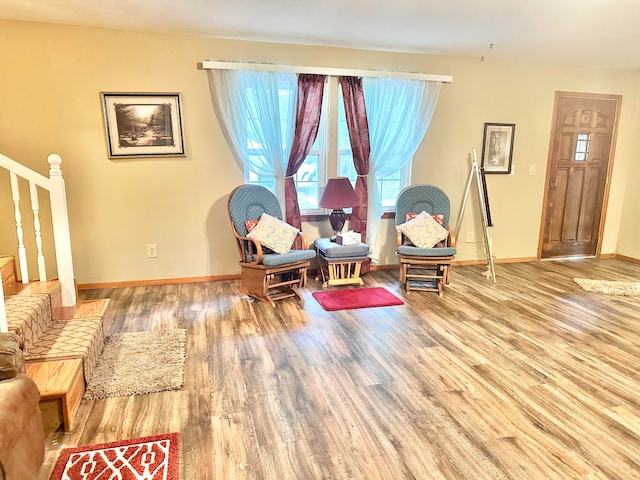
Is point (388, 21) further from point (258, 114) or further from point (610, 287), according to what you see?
point (610, 287)

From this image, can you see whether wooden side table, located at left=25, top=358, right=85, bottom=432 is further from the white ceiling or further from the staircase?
the white ceiling

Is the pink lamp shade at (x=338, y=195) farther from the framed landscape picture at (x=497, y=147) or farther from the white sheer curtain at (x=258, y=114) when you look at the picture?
the framed landscape picture at (x=497, y=147)

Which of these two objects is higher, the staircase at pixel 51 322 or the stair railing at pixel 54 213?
the stair railing at pixel 54 213

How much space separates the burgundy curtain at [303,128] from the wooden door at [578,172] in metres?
2.96

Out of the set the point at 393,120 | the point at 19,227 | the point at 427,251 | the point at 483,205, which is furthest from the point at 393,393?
the point at 483,205

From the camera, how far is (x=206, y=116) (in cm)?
403

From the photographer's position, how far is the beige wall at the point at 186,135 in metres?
3.65

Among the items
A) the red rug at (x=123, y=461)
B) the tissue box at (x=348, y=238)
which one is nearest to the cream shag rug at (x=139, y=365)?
the red rug at (x=123, y=461)

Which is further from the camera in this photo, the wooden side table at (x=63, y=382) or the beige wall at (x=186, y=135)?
the beige wall at (x=186, y=135)

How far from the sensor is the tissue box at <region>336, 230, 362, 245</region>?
407 centimetres

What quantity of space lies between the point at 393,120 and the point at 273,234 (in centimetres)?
186

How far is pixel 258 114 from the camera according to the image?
13.3ft

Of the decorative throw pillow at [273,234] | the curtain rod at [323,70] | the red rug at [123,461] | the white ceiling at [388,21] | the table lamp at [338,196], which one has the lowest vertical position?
the red rug at [123,461]

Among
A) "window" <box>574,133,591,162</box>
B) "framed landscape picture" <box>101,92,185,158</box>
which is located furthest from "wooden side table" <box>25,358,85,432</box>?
"window" <box>574,133,591,162</box>
